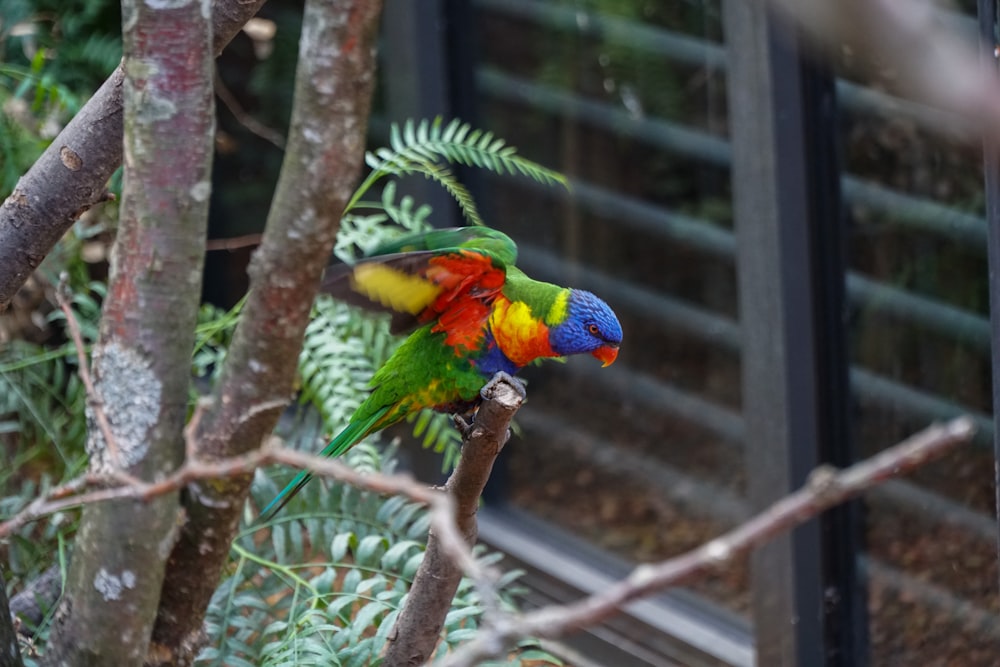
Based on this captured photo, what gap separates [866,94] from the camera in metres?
1.99

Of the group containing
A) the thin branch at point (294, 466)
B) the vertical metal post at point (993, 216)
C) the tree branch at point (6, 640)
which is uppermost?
the vertical metal post at point (993, 216)

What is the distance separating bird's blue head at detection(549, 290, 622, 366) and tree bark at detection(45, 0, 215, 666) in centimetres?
66

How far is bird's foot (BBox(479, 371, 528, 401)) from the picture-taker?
1.38 metres

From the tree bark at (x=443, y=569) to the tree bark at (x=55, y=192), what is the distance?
49 centimetres

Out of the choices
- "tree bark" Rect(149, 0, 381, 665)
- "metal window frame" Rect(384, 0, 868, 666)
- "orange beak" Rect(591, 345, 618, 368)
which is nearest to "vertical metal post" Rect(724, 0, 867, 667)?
"metal window frame" Rect(384, 0, 868, 666)

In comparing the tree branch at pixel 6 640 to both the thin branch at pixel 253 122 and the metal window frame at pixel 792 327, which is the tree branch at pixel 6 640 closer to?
the metal window frame at pixel 792 327

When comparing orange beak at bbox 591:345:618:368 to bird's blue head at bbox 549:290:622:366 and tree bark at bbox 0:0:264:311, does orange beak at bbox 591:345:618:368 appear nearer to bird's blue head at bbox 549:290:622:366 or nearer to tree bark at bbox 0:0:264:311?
bird's blue head at bbox 549:290:622:366

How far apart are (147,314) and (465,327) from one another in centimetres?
67

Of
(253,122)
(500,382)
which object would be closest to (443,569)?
(500,382)

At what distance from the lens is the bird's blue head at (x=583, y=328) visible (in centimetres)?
140

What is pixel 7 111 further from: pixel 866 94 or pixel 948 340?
pixel 948 340

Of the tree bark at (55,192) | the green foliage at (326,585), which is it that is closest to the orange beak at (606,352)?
the green foliage at (326,585)

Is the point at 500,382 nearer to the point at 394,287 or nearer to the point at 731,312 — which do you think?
the point at 394,287

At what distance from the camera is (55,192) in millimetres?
1121
